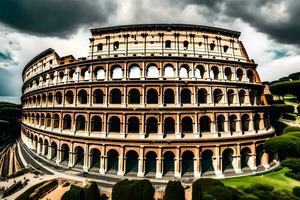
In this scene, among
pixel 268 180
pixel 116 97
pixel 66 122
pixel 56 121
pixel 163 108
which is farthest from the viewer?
pixel 56 121

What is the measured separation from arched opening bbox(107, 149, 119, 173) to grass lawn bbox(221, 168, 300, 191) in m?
12.4

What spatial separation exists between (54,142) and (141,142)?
14.3 metres

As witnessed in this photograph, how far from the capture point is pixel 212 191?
47.5 feet

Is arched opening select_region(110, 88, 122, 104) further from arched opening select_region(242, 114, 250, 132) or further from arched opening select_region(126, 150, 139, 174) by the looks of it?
arched opening select_region(242, 114, 250, 132)

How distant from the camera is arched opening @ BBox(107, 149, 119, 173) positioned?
76.9 ft

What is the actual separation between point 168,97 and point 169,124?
11.1ft

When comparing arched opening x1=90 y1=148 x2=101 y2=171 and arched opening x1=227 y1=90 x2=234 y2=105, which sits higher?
arched opening x1=227 y1=90 x2=234 y2=105

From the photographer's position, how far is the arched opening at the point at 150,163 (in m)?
22.9

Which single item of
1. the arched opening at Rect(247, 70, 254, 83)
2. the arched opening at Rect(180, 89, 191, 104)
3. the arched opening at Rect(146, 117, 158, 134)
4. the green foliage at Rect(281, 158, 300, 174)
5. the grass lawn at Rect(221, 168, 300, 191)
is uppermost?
the arched opening at Rect(247, 70, 254, 83)

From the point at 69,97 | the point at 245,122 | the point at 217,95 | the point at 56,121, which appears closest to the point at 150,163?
the point at 217,95

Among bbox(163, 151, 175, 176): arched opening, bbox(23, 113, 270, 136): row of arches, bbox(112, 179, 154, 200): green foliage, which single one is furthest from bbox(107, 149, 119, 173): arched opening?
bbox(112, 179, 154, 200): green foliage

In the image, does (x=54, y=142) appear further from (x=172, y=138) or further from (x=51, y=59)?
(x=172, y=138)

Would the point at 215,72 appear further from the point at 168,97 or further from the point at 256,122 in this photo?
the point at 256,122

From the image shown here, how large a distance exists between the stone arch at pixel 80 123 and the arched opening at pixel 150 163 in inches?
376
